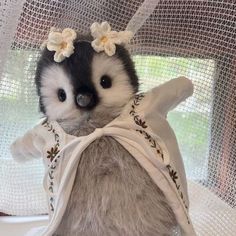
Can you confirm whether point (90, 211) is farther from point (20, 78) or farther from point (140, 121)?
point (20, 78)

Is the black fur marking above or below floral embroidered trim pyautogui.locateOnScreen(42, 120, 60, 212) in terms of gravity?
above

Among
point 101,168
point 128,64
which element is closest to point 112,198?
point 101,168

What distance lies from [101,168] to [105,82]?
0.09 meters

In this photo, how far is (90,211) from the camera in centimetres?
51

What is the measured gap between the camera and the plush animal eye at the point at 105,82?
508 millimetres

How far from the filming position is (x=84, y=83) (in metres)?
0.50

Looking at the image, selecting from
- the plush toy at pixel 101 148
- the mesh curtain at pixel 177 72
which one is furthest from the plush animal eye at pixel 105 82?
the mesh curtain at pixel 177 72

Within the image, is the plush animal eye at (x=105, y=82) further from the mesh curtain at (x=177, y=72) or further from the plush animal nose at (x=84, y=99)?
the mesh curtain at (x=177, y=72)

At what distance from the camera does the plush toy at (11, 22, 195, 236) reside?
19.9 inches

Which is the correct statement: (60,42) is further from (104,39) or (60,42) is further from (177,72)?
(177,72)

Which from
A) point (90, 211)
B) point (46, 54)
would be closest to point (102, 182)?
point (90, 211)

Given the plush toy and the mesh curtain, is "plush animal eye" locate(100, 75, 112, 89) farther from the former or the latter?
the mesh curtain

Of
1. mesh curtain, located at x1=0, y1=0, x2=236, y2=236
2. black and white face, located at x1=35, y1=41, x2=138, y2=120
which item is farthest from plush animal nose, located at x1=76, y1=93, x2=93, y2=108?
mesh curtain, located at x1=0, y1=0, x2=236, y2=236

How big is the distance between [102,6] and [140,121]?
17cm
